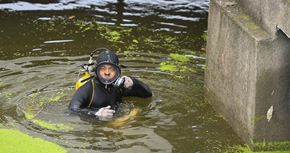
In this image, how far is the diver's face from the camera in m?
6.00

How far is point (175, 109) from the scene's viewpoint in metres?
6.57

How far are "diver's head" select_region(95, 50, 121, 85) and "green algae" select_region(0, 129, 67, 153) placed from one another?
0.97 meters

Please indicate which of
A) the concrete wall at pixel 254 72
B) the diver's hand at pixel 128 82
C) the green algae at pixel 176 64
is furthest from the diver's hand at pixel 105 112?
the green algae at pixel 176 64

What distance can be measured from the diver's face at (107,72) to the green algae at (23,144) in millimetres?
988

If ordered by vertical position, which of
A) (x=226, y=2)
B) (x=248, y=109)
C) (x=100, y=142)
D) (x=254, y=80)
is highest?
(x=226, y=2)

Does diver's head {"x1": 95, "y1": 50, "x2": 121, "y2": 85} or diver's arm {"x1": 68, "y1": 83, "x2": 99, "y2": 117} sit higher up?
diver's head {"x1": 95, "y1": 50, "x2": 121, "y2": 85}

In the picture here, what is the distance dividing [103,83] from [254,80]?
1.72m

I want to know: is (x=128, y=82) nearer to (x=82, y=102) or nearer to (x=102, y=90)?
(x=102, y=90)

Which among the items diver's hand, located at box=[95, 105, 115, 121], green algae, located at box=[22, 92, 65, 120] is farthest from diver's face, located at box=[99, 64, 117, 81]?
green algae, located at box=[22, 92, 65, 120]

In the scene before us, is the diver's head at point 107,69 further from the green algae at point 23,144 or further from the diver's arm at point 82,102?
the green algae at point 23,144

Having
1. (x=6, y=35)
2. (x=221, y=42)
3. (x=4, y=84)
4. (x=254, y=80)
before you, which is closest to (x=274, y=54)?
(x=254, y=80)

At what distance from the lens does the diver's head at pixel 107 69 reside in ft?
19.5

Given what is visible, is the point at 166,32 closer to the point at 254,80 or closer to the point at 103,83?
the point at 103,83

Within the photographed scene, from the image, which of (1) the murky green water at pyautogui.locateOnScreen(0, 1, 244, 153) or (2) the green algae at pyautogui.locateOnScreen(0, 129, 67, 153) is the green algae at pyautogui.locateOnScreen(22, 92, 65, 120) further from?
(2) the green algae at pyautogui.locateOnScreen(0, 129, 67, 153)
